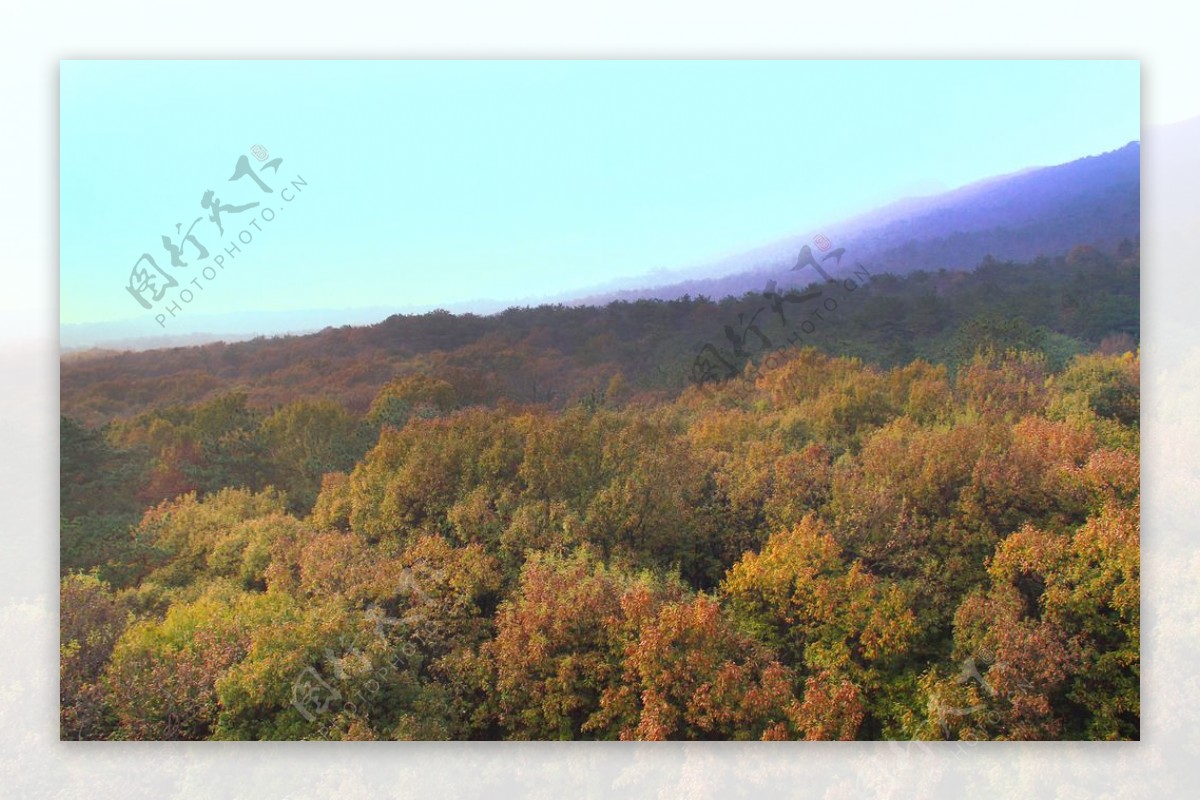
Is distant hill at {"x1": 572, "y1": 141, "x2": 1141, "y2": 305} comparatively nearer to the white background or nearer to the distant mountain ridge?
the distant mountain ridge

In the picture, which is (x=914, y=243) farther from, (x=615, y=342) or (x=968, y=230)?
(x=615, y=342)

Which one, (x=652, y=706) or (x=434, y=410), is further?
(x=434, y=410)

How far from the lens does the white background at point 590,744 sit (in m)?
5.27

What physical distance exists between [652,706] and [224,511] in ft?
10.4

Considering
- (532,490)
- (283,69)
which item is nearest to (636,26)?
(283,69)

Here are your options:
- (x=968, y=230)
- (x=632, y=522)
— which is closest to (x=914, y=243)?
(x=968, y=230)

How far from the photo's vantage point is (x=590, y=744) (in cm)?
536

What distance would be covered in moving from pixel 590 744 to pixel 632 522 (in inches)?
56.0

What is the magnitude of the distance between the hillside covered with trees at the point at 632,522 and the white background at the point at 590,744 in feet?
0.49

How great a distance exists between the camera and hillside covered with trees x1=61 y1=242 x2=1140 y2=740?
17.5ft

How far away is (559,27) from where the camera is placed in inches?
215

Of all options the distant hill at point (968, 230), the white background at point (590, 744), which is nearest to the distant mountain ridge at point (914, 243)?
the distant hill at point (968, 230)

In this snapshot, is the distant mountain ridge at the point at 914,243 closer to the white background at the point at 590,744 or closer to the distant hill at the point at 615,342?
the distant hill at the point at 615,342

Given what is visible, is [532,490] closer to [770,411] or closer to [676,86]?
[770,411]
